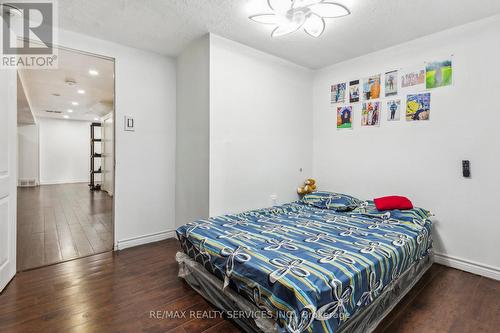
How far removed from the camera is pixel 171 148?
11.6ft

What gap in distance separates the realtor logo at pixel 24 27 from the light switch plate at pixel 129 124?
1038mm

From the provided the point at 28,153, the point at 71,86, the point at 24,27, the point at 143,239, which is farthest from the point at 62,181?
the point at 24,27

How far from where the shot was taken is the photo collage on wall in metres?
2.78

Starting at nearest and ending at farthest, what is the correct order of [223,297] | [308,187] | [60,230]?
[223,297], [60,230], [308,187]

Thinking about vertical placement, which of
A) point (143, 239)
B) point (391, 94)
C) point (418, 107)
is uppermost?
point (391, 94)

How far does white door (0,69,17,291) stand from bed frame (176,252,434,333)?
1.49 m

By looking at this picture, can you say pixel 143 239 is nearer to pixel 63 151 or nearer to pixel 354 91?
pixel 354 91

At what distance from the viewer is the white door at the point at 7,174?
6.81 feet

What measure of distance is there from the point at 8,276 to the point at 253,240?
7.26ft

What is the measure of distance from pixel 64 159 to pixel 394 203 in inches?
440

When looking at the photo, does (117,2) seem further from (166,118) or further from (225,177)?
(225,177)

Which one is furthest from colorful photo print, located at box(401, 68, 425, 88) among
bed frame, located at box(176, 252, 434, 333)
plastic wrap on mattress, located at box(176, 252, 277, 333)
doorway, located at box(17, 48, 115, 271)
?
doorway, located at box(17, 48, 115, 271)

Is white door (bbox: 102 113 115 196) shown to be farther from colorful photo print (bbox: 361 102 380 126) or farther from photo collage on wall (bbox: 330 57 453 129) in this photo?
colorful photo print (bbox: 361 102 380 126)

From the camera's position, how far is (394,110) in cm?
306
